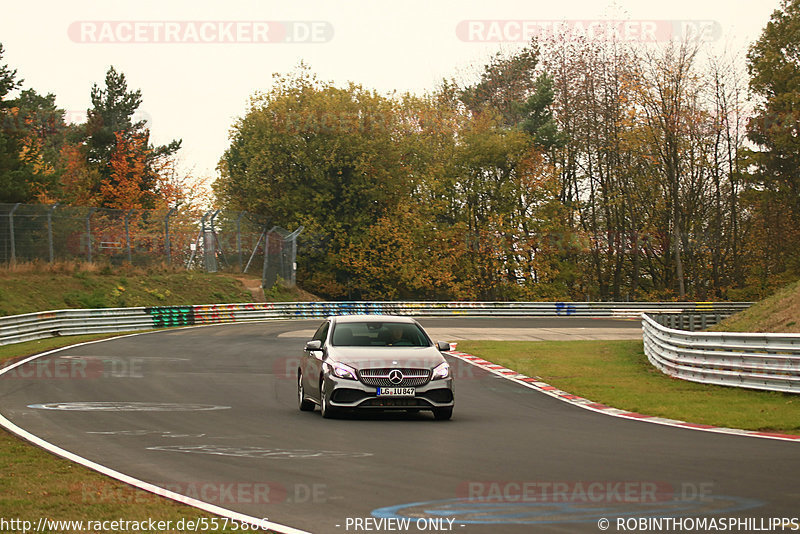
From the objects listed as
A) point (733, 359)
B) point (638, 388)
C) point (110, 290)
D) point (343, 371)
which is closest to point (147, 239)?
point (110, 290)

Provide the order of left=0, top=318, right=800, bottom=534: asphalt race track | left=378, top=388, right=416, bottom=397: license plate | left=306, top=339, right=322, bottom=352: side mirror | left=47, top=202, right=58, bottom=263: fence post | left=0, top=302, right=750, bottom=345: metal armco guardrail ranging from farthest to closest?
left=47, top=202, right=58, bottom=263: fence post
left=0, top=302, right=750, bottom=345: metal armco guardrail
left=306, top=339, right=322, bottom=352: side mirror
left=378, top=388, right=416, bottom=397: license plate
left=0, top=318, right=800, bottom=534: asphalt race track

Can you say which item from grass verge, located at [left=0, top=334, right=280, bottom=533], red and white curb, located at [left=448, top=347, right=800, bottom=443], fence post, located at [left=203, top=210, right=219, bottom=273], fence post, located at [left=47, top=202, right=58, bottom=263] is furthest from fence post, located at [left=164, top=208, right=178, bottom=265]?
grass verge, located at [left=0, top=334, right=280, bottom=533]

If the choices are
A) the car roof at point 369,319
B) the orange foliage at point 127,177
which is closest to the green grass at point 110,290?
the orange foliage at point 127,177

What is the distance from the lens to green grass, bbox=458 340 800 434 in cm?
1434

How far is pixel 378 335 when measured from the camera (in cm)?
1506

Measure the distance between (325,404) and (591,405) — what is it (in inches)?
188

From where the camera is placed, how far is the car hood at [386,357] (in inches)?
547

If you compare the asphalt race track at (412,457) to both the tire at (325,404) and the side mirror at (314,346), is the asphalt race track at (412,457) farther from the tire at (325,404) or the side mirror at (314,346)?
the side mirror at (314,346)

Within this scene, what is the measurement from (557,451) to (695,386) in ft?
31.3

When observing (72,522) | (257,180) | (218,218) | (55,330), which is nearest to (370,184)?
(257,180)

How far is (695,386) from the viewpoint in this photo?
1933cm

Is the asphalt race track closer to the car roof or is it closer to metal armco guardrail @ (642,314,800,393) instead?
the car roof

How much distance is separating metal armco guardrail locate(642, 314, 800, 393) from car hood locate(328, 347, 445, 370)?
6581 millimetres

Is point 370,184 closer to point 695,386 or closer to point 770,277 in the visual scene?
point 770,277
